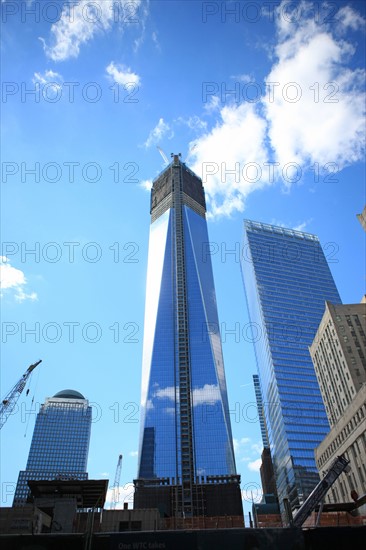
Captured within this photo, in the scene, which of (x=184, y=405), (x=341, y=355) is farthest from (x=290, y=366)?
(x=341, y=355)

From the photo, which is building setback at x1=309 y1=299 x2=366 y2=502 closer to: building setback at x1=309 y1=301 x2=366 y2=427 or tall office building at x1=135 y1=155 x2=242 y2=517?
building setback at x1=309 y1=301 x2=366 y2=427

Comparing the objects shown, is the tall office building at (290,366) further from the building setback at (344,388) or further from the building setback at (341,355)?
the building setback at (341,355)

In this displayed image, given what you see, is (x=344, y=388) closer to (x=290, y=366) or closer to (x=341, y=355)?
(x=341, y=355)

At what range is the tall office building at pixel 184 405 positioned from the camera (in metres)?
145

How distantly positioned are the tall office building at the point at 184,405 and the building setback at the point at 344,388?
202 feet

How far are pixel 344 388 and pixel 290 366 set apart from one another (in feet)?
249

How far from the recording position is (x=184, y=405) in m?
168

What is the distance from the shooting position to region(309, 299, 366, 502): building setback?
6556 centimetres

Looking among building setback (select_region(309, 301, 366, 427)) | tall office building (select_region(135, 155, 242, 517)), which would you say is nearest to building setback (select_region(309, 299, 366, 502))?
building setback (select_region(309, 301, 366, 427))

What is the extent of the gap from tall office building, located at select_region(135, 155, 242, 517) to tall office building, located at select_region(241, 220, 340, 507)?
19103mm

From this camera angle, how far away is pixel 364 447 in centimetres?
6272

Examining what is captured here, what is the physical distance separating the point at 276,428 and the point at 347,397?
3298 inches

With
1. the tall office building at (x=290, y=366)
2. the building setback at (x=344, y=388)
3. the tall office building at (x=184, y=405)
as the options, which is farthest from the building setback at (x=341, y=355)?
the tall office building at (x=184, y=405)

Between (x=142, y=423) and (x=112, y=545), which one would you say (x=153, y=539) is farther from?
(x=142, y=423)
